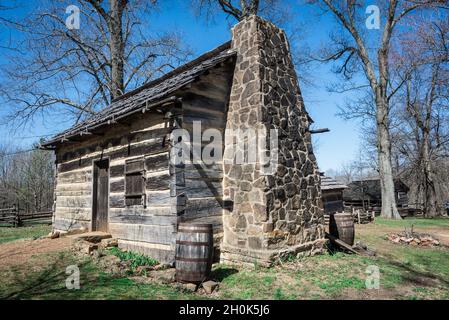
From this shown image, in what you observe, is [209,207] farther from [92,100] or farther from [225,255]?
[92,100]

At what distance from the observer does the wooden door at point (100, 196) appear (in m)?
9.61

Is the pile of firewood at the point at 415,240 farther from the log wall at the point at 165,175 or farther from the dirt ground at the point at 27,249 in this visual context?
the dirt ground at the point at 27,249

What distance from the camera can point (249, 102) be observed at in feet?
25.6

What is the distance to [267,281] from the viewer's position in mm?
5902

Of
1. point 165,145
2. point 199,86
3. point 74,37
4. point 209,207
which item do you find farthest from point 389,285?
point 74,37

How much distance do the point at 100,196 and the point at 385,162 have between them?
18.5m

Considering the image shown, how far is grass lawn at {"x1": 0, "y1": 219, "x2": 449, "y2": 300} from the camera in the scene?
5227 mm

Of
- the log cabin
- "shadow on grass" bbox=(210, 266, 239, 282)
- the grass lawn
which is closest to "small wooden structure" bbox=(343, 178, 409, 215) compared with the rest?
the grass lawn

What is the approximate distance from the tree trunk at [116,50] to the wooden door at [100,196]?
9319 mm

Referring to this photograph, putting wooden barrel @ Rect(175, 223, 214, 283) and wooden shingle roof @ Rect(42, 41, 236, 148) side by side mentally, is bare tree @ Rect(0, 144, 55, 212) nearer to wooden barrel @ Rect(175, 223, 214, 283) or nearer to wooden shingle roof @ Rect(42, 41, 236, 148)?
wooden shingle roof @ Rect(42, 41, 236, 148)

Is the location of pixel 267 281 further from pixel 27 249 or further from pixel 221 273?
pixel 27 249

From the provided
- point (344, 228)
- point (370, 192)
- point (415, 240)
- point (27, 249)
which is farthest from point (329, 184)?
point (370, 192)

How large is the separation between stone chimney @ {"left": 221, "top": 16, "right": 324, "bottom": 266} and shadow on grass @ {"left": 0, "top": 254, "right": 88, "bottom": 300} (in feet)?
11.4

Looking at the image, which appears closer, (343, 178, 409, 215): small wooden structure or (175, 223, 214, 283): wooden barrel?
(175, 223, 214, 283): wooden barrel
